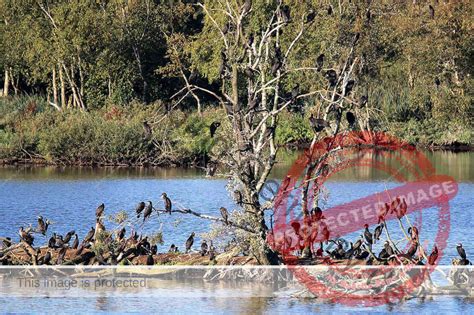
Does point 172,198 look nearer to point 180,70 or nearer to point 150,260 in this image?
point 150,260

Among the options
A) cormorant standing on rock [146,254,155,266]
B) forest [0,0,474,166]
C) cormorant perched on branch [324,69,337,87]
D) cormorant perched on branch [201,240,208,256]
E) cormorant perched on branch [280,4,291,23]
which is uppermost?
forest [0,0,474,166]

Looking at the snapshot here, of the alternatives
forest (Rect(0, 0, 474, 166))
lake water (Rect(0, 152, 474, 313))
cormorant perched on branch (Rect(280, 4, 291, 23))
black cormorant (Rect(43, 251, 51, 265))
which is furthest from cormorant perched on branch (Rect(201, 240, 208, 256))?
forest (Rect(0, 0, 474, 166))

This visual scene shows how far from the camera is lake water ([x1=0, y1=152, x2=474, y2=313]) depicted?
16984 millimetres

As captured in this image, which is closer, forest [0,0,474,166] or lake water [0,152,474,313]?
lake water [0,152,474,313]

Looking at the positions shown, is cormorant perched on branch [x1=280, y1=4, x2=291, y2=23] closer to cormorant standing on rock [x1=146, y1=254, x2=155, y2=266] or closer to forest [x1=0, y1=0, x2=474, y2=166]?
cormorant standing on rock [x1=146, y1=254, x2=155, y2=266]

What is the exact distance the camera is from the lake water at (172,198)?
17.0 m

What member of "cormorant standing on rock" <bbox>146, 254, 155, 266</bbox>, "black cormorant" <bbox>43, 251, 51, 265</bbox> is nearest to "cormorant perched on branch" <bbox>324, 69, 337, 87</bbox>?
"cormorant standing on rock" <bbox>146, 254, 155, 266</bbox>

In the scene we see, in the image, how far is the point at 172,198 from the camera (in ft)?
106

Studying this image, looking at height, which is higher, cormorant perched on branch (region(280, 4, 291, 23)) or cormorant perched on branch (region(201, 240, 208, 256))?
cormorant perched on branch (region(280, 4, 291, 23))

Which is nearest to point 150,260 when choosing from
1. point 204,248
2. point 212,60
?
point 204,248

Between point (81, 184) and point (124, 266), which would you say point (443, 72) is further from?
point (124, 266)

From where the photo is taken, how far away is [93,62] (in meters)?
55.2

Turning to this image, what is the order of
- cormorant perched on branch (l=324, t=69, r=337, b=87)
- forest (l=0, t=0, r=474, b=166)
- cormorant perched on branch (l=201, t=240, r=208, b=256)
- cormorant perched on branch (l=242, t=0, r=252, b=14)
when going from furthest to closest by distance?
forest (l=0, t=0, r=474, b=166)
cormorant perched on branch (l=201, t=240, r=208, b=256)
cormorant perched on branch (l=324, t=69, r=337, b=87)
cormorant perched on branch (l=242, t=0, r=252, b=14)

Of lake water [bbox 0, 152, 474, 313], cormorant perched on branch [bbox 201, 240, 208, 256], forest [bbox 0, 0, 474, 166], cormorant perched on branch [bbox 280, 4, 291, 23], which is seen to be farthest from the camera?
forest [bbox 0, 0, 474, 166]
